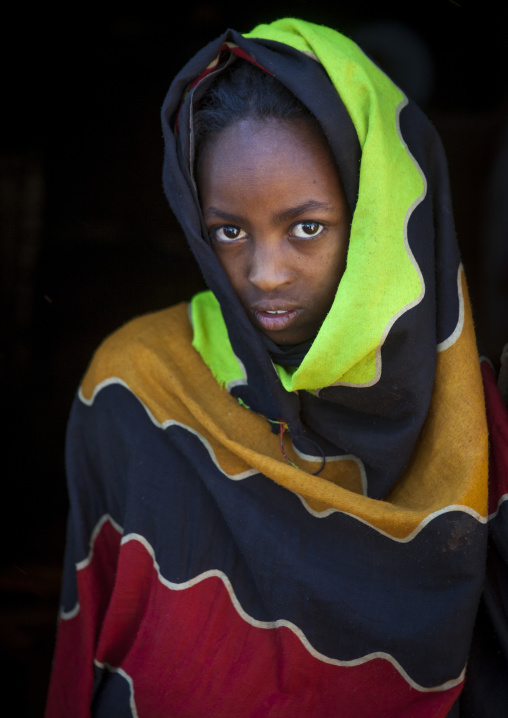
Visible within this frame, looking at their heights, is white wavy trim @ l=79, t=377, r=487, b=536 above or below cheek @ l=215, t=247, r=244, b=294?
below

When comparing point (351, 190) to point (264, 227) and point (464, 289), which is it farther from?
point (464, 289)

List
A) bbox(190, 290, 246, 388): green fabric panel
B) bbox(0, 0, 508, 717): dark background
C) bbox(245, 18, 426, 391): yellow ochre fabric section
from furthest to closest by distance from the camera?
bbox(0, 0, 508, 717): dark background → bbox(190, 290, 246, 388): green fabric panel → bbox(245, 18, 426, 391): yellow ochre fabric section

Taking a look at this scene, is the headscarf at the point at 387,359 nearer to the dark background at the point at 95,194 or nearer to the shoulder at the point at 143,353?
the shoulder at the point at 143,353

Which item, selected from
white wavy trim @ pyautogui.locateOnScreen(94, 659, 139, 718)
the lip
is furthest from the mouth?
white wavy trim @ pyautogui.locateOnScreen(94, 659, 139, 718)

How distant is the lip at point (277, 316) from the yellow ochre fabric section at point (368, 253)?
0.10 metres

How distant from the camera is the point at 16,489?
193cm

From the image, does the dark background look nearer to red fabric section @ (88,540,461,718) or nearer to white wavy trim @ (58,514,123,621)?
white wavy trim @ (58,514,123,621)

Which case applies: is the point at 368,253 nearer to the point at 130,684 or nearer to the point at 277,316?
the point at 277,316

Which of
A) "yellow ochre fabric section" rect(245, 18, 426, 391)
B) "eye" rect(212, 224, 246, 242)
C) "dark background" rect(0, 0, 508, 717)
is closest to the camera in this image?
"yellow ochre fabric section" rect(245, 18, 426, 391)

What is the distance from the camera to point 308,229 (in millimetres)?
1022

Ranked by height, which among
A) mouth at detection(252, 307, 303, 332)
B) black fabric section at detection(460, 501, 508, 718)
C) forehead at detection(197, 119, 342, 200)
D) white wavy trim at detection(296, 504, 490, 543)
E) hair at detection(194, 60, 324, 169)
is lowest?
black fabric section at detection(460, 501, 508, 718)

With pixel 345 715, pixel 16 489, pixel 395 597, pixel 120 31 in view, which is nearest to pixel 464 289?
pixel 395 597

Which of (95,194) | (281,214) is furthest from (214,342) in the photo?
(95,194)

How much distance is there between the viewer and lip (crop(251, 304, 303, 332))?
1052mm
